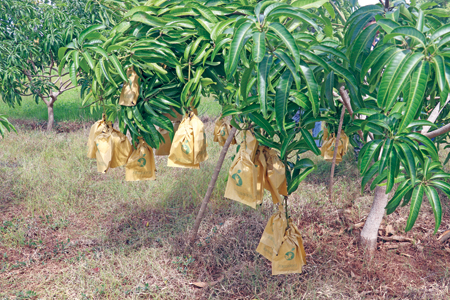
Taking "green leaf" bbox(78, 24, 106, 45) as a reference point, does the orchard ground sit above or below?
below

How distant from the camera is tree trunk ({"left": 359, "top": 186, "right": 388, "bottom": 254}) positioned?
8.89 feet

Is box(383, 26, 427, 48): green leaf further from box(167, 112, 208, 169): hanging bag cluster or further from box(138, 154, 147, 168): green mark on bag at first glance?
box(138, 154, 147, 168): green mark on bag

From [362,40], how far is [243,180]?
31.1 inches

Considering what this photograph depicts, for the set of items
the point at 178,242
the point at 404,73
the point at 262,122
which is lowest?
the point at 178,242

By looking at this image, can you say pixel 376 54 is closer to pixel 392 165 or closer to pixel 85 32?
pixel 392 165

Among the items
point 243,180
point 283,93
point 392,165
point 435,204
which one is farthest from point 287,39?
point 435,204

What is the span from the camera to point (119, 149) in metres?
1.83

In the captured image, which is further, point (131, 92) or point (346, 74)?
point (131, 92)

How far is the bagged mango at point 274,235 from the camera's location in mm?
1898

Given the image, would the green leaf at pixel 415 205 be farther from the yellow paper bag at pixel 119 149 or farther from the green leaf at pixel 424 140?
the yellow paper bag at pixel 119 149

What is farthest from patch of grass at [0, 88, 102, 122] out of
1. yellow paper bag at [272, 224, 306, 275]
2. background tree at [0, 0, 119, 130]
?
yellow paper bag at [272, 224, 306, 275]

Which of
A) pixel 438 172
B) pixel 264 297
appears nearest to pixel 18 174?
pixel 264 297

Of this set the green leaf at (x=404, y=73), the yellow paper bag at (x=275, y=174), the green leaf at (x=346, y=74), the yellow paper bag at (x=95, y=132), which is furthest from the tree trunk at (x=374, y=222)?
the yellow paper bag at (x=95, y=132)

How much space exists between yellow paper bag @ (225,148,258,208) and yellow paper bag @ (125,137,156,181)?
562 mm
